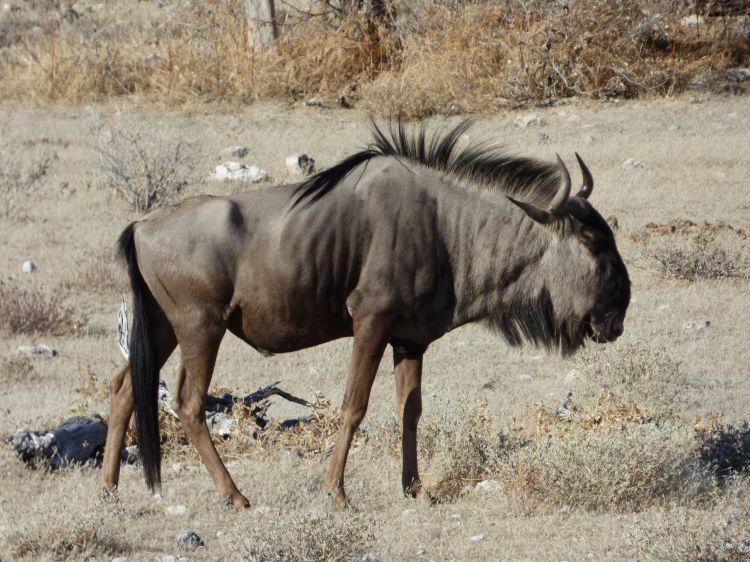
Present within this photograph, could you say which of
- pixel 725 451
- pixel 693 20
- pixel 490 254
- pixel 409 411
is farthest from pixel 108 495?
pixel 693 20

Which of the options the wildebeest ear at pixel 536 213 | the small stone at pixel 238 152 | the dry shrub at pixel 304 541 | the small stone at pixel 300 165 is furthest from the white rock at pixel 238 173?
the dry shrub at pixel 304 541

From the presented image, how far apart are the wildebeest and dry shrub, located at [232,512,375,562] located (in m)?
1.08

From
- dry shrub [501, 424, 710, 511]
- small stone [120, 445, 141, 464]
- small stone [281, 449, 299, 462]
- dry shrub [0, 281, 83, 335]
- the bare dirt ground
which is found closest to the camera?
the bare dirt ground

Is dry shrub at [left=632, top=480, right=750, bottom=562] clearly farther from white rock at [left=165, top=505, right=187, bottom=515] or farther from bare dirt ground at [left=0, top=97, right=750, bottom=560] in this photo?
white rock at [left=165, top=505, right=187, bottom=515]

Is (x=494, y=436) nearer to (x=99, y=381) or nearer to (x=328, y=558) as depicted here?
(x=328, y=558)

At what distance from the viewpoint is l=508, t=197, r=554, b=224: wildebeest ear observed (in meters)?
5.62

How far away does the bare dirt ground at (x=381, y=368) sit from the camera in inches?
194

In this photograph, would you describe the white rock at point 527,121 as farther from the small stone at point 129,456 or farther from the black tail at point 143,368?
the black tail at point 143,368

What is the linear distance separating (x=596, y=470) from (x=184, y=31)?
48.0 ft

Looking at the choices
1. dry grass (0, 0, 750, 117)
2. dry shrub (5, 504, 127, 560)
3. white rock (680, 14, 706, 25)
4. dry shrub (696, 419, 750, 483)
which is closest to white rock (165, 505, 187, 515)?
dry shrub (5, 504, 127, 560)

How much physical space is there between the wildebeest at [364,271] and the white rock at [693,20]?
1224cm

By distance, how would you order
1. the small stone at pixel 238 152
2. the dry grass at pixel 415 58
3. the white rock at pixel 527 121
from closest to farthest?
the small stone at pixel 238 152, the white rock at pixel 527 121, the dry grass at pixel 415 58

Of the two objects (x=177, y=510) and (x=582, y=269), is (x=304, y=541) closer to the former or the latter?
(x=177, y=510)

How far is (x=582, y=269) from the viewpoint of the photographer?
5801 mm
